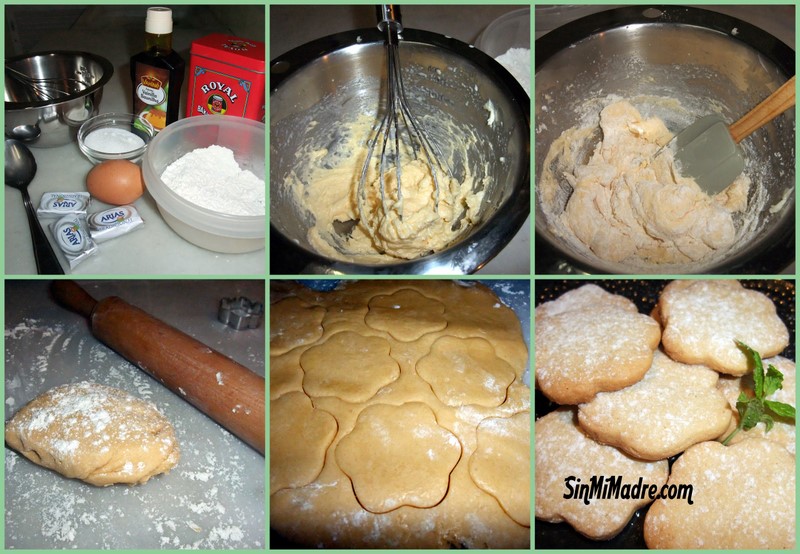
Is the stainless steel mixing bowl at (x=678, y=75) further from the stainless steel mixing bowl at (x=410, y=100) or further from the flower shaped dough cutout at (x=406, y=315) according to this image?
the flower shaped dough cutout at (x=406, y=315)

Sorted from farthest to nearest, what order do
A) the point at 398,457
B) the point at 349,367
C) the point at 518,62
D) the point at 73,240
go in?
the point at 518,62
the point at 73,240
the point at 349,367
the point at 398,457

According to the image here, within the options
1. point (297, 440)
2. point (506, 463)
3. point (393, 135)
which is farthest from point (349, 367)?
point (393, 135)

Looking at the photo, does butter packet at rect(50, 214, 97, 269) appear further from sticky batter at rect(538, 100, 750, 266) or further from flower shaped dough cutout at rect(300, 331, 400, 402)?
sticky batter at rect(538, 100, 750, 266)

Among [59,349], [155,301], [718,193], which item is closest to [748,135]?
[718,193]

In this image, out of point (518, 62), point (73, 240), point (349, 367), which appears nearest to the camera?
point (349, 367)

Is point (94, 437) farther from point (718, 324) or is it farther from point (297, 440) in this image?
point (718, 324)

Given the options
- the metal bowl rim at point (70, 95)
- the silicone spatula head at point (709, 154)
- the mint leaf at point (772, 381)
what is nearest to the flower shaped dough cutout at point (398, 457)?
the mint leaf at point (772, 381)

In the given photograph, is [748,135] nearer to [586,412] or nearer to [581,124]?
[581,124]
